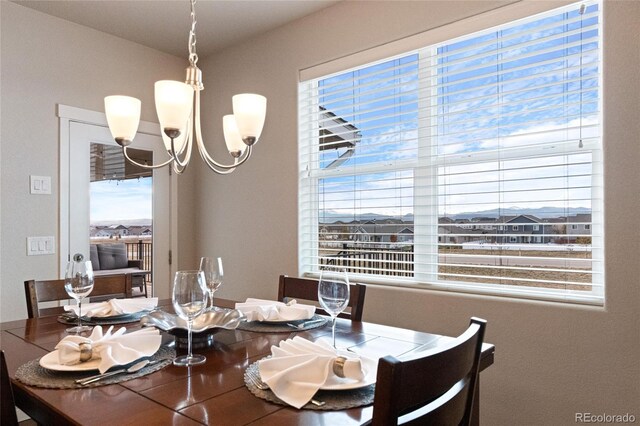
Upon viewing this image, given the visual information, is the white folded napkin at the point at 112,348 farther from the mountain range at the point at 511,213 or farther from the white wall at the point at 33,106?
the white wall at the point at 33,106

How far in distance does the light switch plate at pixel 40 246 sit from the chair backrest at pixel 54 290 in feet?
2.85

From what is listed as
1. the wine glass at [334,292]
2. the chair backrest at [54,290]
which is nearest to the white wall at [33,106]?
the chair backrest at [54,290]

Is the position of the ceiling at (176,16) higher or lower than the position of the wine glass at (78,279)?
higher

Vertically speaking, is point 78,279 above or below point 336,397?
above

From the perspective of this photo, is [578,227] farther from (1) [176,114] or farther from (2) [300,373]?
(1) [176,114]

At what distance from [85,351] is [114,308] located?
0.61 m

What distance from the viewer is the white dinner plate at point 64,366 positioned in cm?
106

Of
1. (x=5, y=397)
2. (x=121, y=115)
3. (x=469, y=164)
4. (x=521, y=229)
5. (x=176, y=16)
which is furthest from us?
(x=176, y=16)

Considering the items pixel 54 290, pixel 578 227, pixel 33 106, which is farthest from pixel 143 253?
pixel 578 227

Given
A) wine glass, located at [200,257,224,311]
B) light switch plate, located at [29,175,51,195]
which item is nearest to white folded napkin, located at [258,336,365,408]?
wine glass, located at [200,257,224,311]

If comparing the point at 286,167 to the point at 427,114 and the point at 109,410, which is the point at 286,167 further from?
the point at 109,410

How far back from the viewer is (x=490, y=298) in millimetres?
2076

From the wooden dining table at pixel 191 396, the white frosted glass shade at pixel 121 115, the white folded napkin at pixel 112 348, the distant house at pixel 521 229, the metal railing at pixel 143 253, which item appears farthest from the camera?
the metal railing at pixel 143 253

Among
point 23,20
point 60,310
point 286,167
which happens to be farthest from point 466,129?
point 23,20
